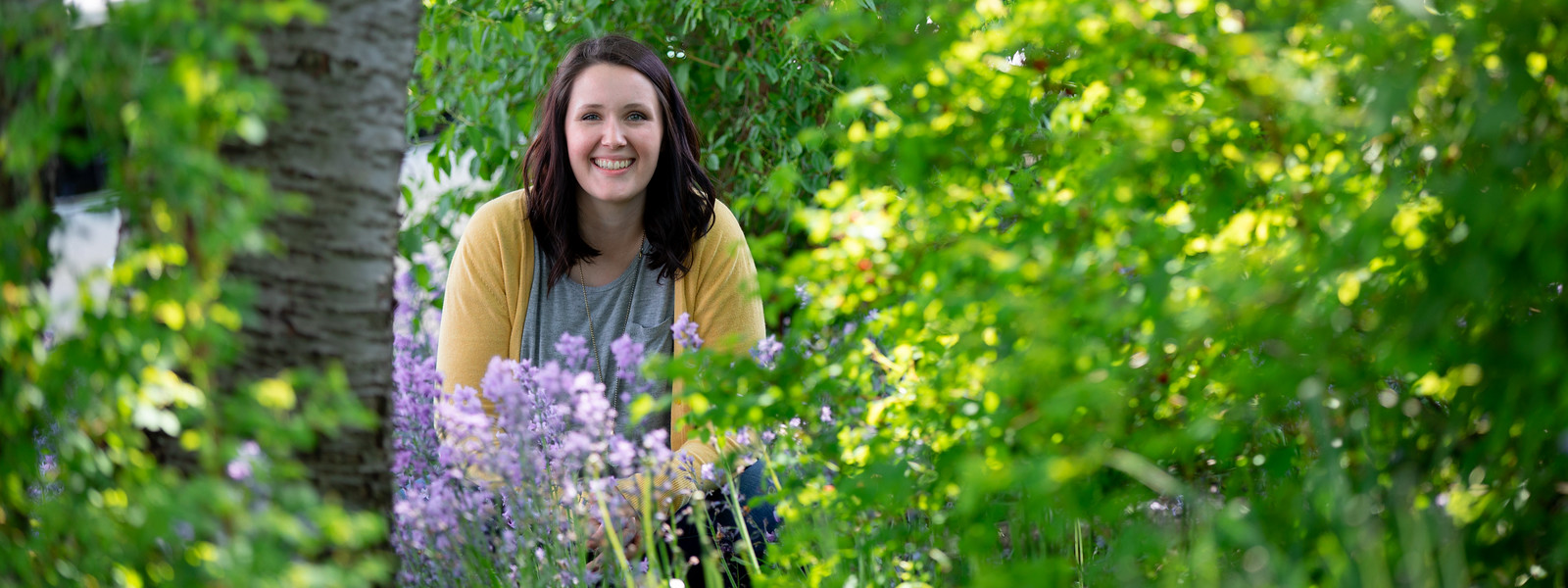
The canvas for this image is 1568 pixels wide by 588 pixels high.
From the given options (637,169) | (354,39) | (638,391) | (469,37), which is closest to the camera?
(354,39)

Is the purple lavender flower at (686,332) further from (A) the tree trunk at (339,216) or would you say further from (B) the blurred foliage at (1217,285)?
(A) the tree trunk at (339,216)

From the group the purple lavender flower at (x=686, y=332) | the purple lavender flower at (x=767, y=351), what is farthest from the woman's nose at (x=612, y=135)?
the purple lavender flower at (x=767, y=351)

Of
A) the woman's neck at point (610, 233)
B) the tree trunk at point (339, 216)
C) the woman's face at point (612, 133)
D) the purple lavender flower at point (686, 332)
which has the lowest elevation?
the woman's neck at point (610, 233)

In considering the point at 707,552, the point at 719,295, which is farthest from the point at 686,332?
the point at 719,295

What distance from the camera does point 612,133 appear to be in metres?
2.67

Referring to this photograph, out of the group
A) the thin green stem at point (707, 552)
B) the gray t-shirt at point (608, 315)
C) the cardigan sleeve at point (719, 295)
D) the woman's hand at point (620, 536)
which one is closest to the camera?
the thin green stem at point (707, 552)

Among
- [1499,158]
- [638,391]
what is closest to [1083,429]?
[1499,158]

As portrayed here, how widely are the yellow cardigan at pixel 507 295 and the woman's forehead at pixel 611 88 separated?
340 mm

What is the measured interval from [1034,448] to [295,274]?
36.5 inches

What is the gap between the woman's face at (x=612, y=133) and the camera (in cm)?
270

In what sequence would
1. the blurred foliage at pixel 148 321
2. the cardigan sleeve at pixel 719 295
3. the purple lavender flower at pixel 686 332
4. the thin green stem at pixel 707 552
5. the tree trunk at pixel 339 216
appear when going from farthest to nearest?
the cardigan sleeve at pixel 719 295 < the purple lavender flower at pixel 686 332 < the thin green stem at pixel 707 552 < the tree trunk at pixel 339 216 < the blurred foliage at pixel 148 321

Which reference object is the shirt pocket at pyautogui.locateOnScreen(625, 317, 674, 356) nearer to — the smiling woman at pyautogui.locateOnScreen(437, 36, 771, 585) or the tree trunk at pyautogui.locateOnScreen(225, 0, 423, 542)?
the smiling woman at pyautogui.locateOnScreen(437, 36, 771, 585)

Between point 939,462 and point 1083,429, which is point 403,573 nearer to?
point 939,462

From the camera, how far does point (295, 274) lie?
1.38m
